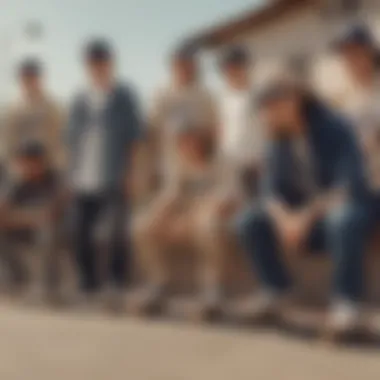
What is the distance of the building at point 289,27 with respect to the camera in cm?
1066

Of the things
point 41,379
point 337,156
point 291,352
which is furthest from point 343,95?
point 41,379

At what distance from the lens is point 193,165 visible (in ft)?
14.4

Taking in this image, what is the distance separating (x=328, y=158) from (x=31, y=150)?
6.81 ft

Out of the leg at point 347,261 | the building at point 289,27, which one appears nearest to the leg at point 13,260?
the leg at point 347,261

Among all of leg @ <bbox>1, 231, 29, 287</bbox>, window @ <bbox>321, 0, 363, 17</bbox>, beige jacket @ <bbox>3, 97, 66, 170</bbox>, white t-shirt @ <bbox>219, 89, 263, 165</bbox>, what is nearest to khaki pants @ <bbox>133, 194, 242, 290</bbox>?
white t-shirt @ <bbox>219, 89, 263, 165</bbox>

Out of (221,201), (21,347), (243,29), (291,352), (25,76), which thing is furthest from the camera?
(243,29)

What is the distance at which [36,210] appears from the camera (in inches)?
200

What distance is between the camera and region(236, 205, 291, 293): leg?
155 inches

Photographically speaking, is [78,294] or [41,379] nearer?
[41,379]

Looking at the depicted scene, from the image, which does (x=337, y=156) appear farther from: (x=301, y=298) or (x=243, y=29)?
(x=243, y=29)

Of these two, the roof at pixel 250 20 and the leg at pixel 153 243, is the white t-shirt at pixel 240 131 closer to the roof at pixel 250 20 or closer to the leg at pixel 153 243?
the leg at pixel 153 243

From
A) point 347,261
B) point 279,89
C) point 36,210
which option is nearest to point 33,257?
point 36,210

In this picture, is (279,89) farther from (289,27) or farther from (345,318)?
(289,27)

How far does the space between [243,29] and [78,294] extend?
32.2 feet
